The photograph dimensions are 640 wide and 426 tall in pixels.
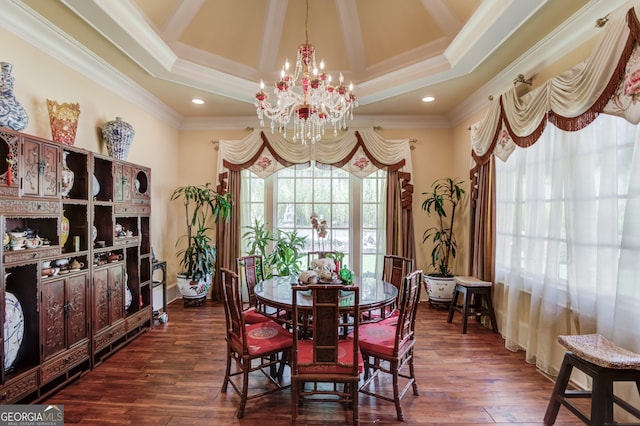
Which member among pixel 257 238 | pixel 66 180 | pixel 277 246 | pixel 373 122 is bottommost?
pixel 277 246

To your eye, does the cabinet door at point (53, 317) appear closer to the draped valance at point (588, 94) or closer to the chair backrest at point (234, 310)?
the chair backrest at point (234, 310)

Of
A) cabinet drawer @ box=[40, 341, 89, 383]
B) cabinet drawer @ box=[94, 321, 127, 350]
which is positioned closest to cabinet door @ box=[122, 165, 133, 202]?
cabinet drawer @ box=[94, 321, 127, 350]

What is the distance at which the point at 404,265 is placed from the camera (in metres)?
3.13

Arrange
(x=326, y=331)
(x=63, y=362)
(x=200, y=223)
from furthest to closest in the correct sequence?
(x=200, y=223), (x=63, y=362), (x=326, y=331)

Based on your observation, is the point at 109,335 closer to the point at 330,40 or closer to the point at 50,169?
the point at 50,169

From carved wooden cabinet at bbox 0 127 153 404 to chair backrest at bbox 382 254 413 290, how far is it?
9.30 feet

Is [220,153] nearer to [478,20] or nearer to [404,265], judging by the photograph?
[404,265]

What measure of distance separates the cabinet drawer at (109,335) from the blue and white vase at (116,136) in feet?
5.72

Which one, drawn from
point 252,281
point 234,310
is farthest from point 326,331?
point 252,281

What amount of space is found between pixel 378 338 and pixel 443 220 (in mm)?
2937

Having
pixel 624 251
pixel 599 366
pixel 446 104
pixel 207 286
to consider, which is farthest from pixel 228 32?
pixel 599 366

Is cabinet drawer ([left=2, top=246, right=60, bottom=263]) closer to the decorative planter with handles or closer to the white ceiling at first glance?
the white ceiling

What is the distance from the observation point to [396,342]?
82.6 inches

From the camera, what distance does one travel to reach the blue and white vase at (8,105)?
6.69ft
